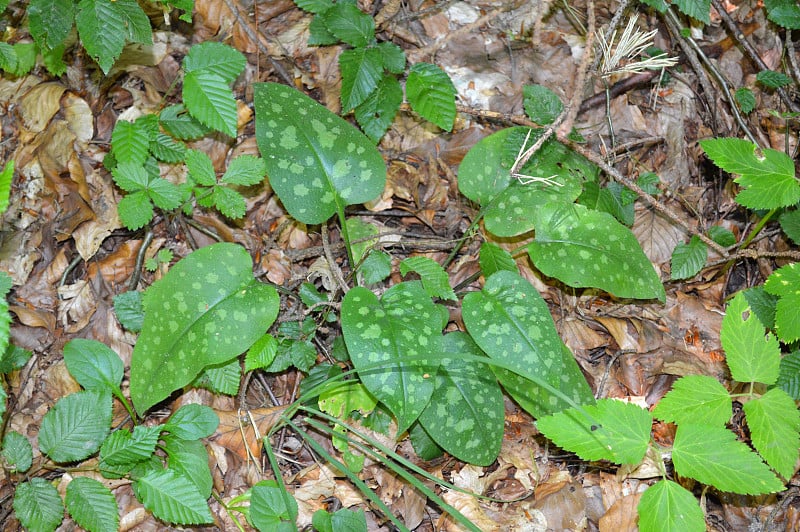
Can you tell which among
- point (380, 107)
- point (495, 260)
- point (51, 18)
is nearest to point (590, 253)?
point (495, 260)

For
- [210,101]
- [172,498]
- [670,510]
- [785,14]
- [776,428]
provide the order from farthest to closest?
[785,14], [210,101], [172,498], [776,428], [670,510]

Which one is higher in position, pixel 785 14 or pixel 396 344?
pixel 785 14

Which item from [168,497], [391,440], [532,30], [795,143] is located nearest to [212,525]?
[168,497]

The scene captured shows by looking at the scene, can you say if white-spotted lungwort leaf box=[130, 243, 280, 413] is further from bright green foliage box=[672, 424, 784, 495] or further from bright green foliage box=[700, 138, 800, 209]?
bright green foliage box=[700, 138, 800, 209]

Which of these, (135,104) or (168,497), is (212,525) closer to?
(168,497)

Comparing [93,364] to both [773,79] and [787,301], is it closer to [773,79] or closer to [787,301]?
[787,301]
